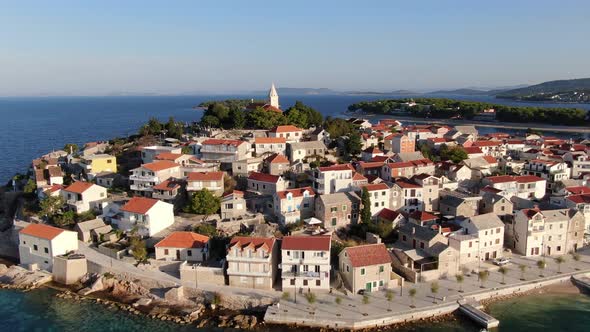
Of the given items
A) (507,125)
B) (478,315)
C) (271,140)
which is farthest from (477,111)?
(478,315)

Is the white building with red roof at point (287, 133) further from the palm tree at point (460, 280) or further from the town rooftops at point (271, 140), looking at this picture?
the palm tree at point (460, 280)

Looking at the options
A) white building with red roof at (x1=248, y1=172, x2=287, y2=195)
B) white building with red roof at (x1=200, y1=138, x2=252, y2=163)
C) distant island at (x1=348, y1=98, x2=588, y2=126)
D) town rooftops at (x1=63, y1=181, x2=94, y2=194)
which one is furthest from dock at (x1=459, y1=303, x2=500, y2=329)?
distant island at (x1=348, y1=98, x2=588, y2=126)

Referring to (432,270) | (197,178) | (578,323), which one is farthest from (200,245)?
(578,323)

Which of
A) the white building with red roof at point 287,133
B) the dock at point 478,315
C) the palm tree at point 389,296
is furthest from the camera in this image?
the white building with red roof at point 287,133

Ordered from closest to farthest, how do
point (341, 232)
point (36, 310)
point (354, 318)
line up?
point (354, 318) < point (36, 310) < point (341, 232)

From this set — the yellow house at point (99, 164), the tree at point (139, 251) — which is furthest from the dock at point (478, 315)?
the yellow house at point (99, 164)

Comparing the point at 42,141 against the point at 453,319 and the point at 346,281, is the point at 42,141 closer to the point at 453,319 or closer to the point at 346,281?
the point at 346,281
